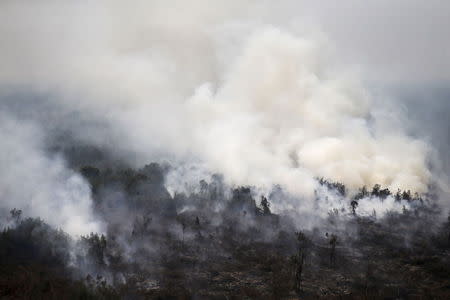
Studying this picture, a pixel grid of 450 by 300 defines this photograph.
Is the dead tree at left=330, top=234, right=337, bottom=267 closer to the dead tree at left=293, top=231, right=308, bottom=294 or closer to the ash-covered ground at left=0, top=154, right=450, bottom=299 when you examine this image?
the ash-covered ground at left=0, top=154, right=450, bottom=299

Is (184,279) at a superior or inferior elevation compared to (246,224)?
inferior

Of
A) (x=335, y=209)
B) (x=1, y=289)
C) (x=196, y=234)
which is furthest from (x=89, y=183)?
(x=335, y=209)

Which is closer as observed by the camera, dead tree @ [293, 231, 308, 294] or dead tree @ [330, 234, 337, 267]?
dead tree @ [293, 231, 308, 294]

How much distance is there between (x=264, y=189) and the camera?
195 m

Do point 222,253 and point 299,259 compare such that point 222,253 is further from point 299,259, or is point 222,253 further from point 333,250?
point 333,250

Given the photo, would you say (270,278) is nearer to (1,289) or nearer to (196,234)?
(196,234)

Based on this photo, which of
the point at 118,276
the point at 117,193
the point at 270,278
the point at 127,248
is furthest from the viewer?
the point at 117,193

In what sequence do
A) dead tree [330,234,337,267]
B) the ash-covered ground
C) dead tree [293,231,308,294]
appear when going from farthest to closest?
1. dead tree [330,234,337,267]
2. dead tree [293,231,308,294]
3. the ash-covered ground

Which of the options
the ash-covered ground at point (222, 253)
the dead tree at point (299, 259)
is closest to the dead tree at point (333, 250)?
the ash-covered ground at point (222, 253)

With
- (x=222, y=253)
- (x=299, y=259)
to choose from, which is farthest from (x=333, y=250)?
(x=222, y=253)

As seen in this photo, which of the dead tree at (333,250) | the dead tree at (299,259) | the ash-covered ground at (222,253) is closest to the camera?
the ash-covered ground at (222,253)

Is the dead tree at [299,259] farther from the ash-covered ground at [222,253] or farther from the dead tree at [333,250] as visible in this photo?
the dead tree at [333,250]

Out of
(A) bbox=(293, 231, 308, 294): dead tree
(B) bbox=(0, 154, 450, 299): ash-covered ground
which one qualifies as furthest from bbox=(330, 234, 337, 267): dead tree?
(A) bbox=(293, 231, 308, 294): dead tree

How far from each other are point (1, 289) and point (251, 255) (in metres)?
63.2
